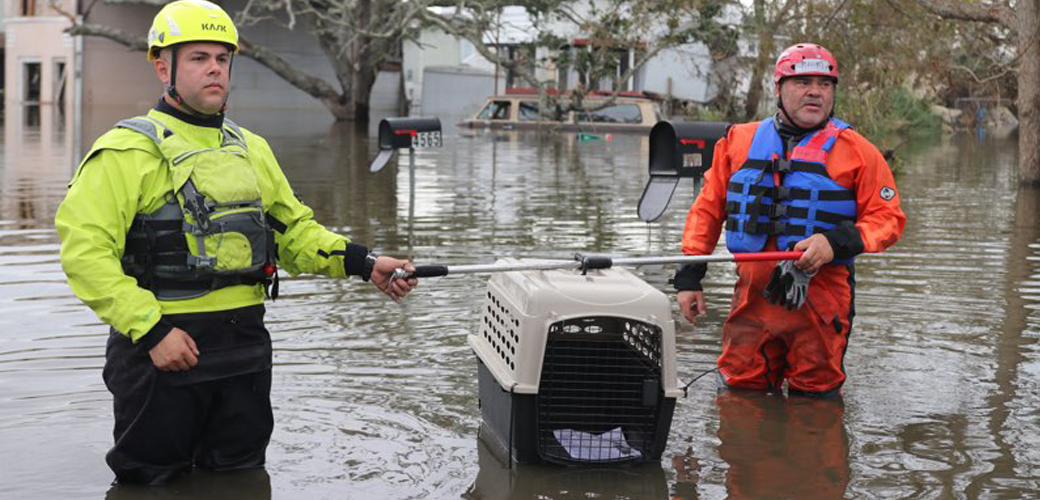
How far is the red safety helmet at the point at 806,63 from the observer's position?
21.0 feet

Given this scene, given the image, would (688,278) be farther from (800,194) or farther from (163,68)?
(163,68)

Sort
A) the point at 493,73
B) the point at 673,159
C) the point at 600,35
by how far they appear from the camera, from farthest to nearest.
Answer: the point at 493,73 → the point at 600,35 → the point at 673,159

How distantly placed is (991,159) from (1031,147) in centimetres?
857

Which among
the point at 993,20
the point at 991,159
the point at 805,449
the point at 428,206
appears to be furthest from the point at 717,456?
the point at 991,159

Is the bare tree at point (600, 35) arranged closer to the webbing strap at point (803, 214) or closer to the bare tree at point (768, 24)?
the bare tree at point (768, 24)

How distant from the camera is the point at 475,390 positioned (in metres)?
7.09

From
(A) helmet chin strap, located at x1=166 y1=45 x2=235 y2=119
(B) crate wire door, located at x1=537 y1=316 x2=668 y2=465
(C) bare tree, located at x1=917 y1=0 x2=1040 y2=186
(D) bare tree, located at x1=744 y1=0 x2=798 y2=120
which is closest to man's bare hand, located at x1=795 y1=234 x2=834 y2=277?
(B) crate wire door, located at x1=537 y1=316 x2=668 y2=465

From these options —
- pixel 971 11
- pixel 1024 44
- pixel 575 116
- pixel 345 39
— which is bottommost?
pixel 575 116

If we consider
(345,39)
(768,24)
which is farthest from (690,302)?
(345,39)

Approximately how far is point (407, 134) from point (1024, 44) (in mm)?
10180

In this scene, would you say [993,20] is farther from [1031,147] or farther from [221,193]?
[221,193]

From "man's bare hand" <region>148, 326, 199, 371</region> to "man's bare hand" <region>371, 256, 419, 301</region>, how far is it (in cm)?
85

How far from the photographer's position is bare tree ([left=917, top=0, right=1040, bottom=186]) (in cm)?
2000

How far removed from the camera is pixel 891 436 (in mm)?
6316
